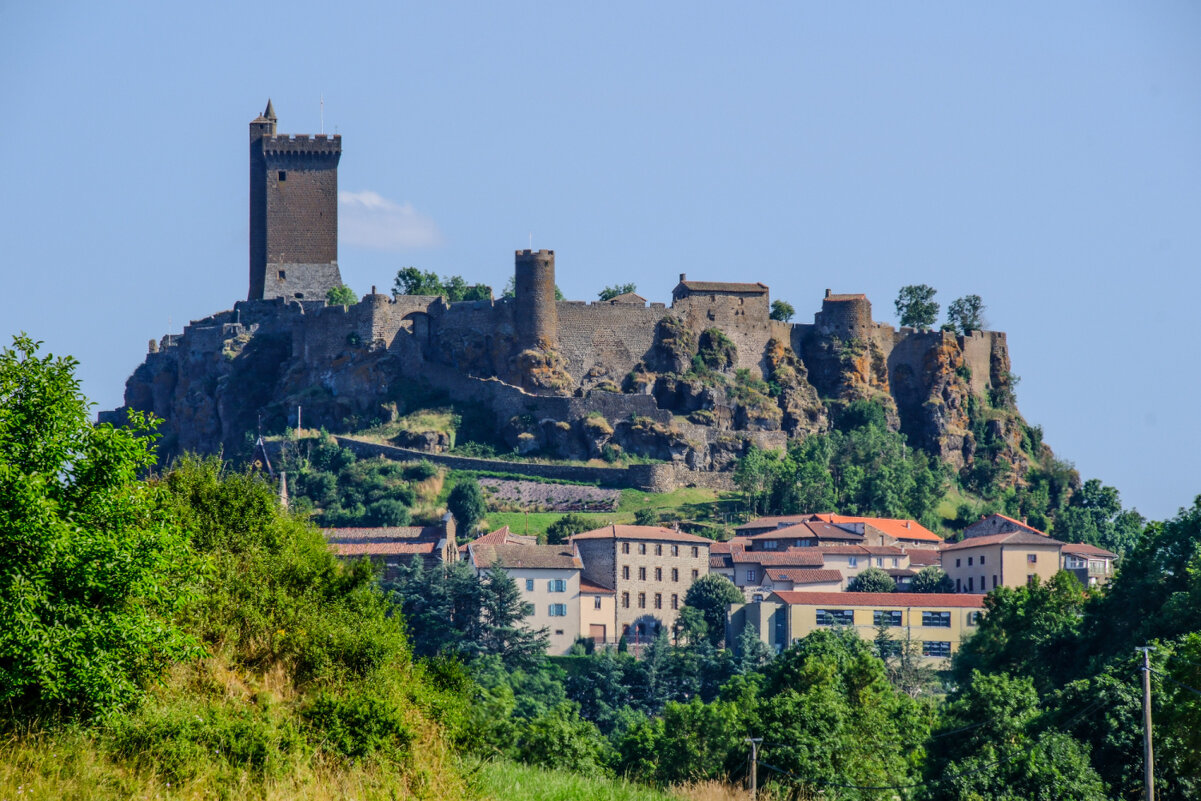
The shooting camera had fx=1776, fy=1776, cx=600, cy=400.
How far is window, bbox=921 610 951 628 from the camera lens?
7969cm

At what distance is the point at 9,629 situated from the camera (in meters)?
19.8

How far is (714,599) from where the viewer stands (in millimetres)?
81625

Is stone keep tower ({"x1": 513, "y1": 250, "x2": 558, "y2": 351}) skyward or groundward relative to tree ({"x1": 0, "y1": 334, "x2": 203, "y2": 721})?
skyward

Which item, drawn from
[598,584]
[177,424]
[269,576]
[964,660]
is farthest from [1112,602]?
[177,424]

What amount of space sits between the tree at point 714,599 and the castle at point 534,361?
1538 centimetres

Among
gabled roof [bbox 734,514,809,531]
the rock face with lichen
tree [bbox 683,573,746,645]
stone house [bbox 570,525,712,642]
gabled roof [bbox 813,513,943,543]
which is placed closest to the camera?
tree [bbox 683,573,746,645]

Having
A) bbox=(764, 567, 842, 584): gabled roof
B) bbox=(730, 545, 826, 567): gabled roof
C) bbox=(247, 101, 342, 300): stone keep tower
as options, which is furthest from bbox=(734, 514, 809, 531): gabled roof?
bbox=(247, 101, 342, 300): stone keep tower

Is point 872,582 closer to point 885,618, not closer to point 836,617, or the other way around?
point 885,618

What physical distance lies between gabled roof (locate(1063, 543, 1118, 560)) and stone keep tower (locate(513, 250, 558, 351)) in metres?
30.1

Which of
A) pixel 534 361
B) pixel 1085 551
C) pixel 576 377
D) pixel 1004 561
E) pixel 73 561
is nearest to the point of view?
pixel 73 561

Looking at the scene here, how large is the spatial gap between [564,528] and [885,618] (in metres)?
17.0

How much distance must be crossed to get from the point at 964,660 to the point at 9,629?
2052 inches

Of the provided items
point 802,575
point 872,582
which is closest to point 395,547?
point 802,575

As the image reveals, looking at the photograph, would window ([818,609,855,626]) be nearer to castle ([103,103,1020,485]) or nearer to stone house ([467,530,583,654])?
stone house ([467,530,583,654])
